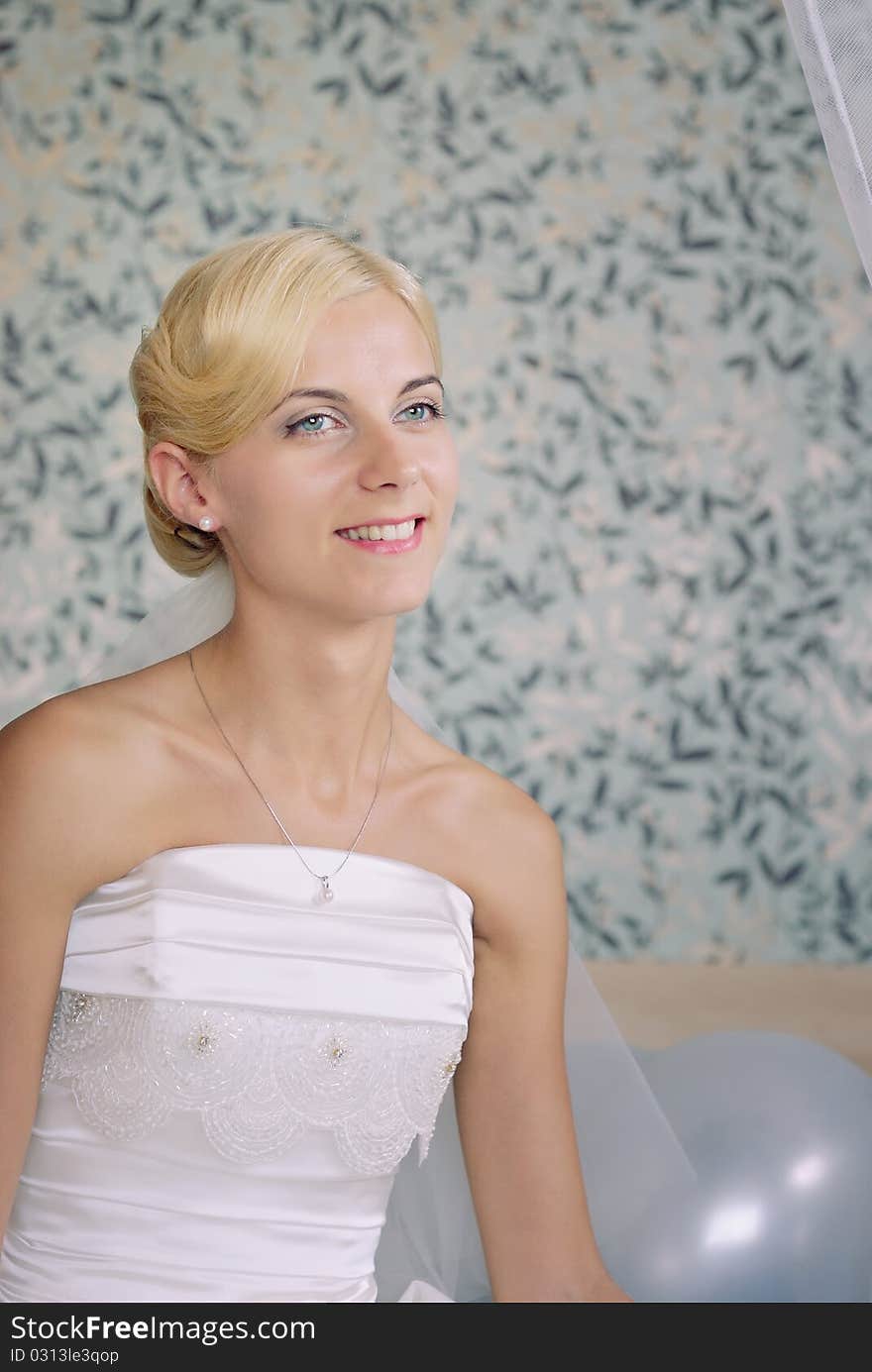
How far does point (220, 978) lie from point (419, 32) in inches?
130

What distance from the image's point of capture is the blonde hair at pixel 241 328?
134 centimetres

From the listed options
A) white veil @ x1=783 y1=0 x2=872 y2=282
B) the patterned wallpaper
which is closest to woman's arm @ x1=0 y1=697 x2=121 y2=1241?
white veil @ x1=783 y1=0 x2=872 y2=282

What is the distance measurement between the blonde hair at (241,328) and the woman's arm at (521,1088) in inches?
20.4

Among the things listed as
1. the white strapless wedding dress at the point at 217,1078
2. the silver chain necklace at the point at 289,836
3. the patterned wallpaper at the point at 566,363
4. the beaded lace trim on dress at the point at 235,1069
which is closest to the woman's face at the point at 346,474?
the silver chain necklace at the point at 289,836

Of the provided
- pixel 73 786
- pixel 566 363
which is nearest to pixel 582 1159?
pixel 73 786

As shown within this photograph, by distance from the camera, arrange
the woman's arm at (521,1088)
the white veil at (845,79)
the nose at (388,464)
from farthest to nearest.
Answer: the woman's arm at (521,1088), the nose at (388,464), the white veil at (845,79)

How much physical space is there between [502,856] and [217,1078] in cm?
39

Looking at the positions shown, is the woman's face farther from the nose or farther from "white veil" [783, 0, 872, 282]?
"white veil" [783, 0, 872, 282]

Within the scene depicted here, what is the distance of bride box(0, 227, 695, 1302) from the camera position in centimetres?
135

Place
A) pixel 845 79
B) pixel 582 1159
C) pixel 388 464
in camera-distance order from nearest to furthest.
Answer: pixel 845 79, pixel 388 464, pixel 582 1159

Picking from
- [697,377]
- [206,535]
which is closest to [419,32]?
[697,377]

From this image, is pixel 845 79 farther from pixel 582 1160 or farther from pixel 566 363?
pixel 566 363

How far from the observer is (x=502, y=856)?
5.23 feet

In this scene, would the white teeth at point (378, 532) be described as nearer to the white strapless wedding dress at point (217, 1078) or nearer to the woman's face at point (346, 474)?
the woman's face at point (346, 474)
